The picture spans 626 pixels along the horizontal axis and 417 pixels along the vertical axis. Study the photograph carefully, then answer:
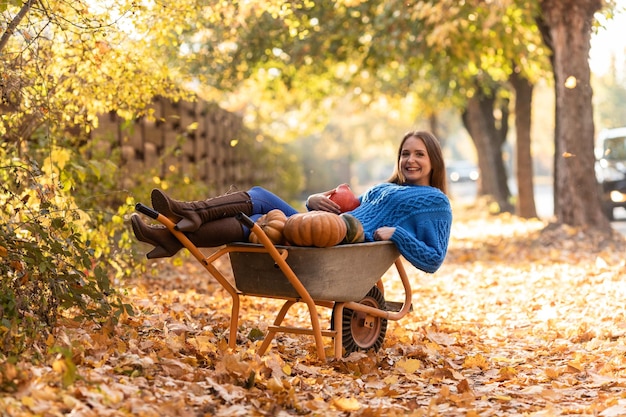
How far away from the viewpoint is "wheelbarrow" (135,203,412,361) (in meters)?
4.61

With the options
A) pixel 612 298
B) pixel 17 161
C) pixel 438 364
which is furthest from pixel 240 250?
pixel 612 298

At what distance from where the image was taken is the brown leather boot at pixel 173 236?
463cm

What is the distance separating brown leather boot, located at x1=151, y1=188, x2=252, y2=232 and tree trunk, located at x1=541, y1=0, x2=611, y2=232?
7997 mm

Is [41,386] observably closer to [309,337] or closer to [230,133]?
[309,337]

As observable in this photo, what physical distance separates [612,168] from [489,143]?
5157mm

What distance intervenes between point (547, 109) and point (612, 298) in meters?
45.6

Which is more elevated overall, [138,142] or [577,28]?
[577,28]

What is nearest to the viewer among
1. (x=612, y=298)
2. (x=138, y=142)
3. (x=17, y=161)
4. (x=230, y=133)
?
(x=17, y=161)

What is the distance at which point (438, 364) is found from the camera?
5262 mm

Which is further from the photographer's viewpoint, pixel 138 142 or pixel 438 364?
pixel 138 142

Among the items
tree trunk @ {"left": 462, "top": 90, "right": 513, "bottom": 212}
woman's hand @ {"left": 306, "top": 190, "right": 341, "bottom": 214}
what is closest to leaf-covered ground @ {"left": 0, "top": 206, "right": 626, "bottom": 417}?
woman's hand @ {"left": 306, "top": 190, "right": 341, "bottom": 214}

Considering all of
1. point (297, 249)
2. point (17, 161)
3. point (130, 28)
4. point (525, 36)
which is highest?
point (525, 36)

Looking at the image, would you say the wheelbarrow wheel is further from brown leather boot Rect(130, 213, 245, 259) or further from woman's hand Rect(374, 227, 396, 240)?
brown leather boot Rect(130, 213, 245, 259)

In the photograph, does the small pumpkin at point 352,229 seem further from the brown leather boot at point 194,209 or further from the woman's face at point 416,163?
the woman's face at point 416,163
